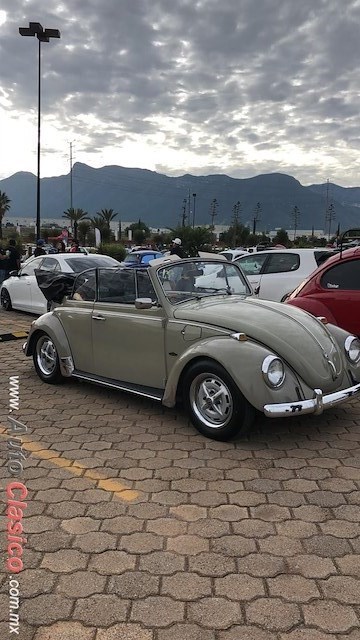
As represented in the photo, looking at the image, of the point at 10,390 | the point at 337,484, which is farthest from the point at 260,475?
the point at 10,390

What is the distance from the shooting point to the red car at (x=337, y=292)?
586 cm

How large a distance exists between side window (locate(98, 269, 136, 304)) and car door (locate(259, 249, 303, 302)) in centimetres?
501

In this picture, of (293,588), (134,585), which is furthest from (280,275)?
(134,585)

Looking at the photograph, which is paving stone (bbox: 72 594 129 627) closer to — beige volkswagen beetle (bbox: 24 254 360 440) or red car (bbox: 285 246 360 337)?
beige volkswagen beetle (bbox: 24 254 360 440)

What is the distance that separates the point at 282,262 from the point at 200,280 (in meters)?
5.33

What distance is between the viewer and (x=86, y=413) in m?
4.91

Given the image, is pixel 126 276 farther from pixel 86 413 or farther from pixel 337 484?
pixel 337 484

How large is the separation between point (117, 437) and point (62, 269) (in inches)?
248

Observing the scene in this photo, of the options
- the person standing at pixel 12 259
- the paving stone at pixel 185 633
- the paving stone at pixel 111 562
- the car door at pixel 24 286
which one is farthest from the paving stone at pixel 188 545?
the person standing at pixel 12 259

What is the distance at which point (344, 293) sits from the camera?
5.97 meters

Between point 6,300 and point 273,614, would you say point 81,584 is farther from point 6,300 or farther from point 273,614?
point 6,300

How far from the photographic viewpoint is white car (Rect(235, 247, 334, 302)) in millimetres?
9727

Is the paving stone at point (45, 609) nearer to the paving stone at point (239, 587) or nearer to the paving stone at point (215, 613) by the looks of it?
the paving stone at point (215, 613)

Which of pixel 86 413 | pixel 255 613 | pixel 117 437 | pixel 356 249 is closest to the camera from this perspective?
pixel 255 613
